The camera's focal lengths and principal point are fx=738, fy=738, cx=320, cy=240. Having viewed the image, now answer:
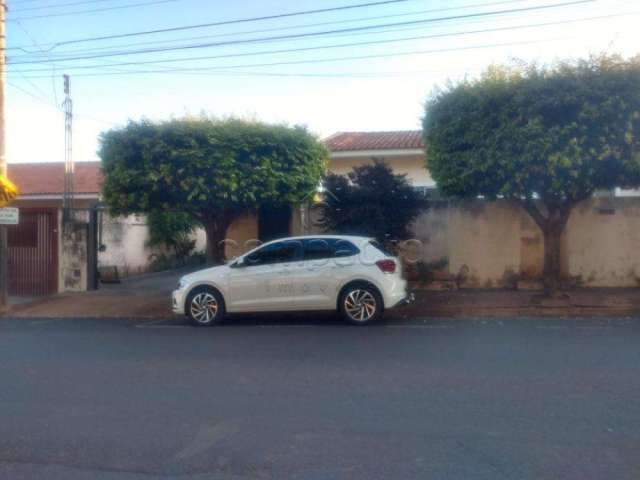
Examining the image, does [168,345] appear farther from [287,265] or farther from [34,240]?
[34,240]

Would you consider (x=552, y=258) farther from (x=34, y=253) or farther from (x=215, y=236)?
(x=34, y=253)

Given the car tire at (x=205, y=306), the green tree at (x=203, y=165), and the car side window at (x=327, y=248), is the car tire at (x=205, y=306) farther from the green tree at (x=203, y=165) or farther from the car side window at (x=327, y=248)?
the green tree at (x=203, y=165)

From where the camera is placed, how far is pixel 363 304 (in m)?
13.0

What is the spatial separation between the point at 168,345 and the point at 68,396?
337cm

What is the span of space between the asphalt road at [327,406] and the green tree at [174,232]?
12.7m

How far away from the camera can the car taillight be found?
1302 centimetres

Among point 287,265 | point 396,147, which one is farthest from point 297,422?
point 396,147

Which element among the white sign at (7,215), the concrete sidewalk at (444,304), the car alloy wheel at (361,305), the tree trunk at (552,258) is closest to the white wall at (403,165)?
the concrete sidewalk at (444,304)

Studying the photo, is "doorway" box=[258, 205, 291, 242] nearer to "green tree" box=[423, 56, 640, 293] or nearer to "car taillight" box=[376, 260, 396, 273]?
"green tree" box=[423, 56, 640, 293]

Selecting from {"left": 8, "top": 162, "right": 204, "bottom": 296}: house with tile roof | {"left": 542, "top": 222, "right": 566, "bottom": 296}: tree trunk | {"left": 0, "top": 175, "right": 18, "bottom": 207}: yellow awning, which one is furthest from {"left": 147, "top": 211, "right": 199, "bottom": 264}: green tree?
{"left": 542, "top": 222, "right": 566, "bottom": 296}: tree trunk

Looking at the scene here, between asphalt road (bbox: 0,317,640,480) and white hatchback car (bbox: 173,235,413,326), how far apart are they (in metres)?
1.19

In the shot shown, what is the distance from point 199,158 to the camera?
15414 millimetres

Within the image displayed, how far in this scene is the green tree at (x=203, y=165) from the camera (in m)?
15.5

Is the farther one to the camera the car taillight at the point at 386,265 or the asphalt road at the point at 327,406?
the car taillight at the point at 386,265
